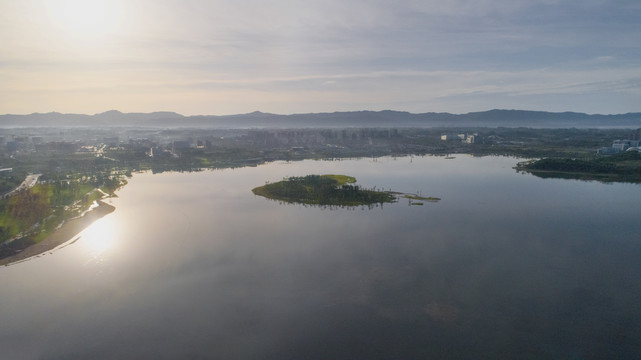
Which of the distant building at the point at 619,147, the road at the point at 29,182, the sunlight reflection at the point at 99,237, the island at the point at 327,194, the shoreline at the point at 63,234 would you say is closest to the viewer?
the shoreline at the point at 63,234

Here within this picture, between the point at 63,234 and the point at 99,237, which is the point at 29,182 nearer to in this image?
the point at 63,234

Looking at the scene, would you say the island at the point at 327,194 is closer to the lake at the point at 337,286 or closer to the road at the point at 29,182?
the lake at the point at 337,286

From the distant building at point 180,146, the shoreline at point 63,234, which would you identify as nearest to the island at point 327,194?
the shoreline at point 63,234

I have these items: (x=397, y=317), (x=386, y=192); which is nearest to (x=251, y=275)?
(x=397, y=317)

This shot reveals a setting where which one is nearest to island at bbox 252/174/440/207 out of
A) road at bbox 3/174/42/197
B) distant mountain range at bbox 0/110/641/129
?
road at bbox 3/174/42/197

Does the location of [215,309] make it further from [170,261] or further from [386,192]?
[386,192]

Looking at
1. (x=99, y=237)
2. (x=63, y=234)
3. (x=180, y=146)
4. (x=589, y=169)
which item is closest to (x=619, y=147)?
(x=589, y=169)

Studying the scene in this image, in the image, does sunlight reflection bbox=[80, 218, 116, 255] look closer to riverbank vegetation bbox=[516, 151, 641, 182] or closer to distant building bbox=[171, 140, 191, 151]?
riverbank vegetation bbox=[516, 151, 641, 182]
